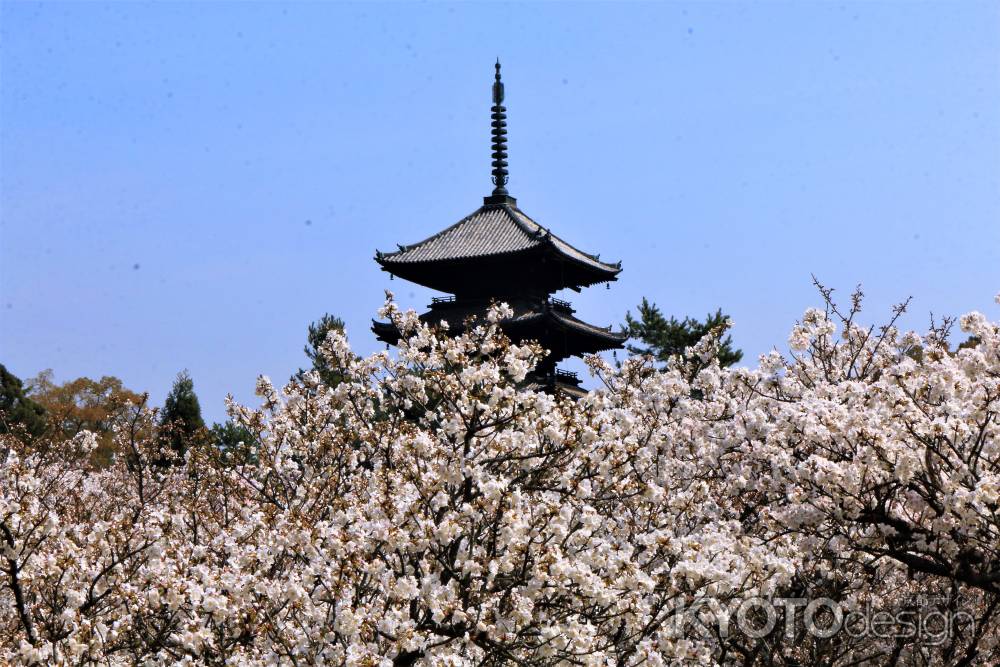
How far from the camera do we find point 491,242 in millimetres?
36719

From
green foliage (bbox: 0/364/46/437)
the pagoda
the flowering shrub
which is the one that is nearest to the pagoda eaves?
the pagoda

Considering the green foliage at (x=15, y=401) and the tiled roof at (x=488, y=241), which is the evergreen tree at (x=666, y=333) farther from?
the green foliage at (x=15, y=401)

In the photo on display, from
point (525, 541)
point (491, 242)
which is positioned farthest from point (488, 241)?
point (525, 541)

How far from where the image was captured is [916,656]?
10297 millimetres

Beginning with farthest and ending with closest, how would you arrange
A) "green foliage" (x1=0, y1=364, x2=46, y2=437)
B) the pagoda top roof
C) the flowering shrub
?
"green foliage" (x1=0, y1=364, x2=46, y2=437), the pagoda top roof, the flowering shrub

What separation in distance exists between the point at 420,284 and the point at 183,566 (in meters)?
31.4

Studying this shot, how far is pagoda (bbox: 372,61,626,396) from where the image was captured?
35.1 metres

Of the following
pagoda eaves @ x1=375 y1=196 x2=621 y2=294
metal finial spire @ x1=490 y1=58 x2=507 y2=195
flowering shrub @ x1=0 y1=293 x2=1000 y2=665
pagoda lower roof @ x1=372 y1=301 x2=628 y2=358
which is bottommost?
flowering shrub @ x1=0 y1=293 x2=1000 y2=665

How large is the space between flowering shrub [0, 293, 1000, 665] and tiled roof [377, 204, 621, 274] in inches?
993

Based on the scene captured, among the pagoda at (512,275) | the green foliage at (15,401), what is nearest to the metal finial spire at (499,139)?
the pagoda at (512,275)

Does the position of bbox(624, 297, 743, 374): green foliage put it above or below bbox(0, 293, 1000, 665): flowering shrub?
above

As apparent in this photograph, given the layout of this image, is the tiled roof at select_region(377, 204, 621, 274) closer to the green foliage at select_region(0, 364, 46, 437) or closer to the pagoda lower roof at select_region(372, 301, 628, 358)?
the pagoda lower roof at select_region(372, 301, 628, 358)

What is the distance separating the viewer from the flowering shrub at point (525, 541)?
6641 millimetres

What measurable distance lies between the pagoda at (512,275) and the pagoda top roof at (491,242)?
0.03 m
